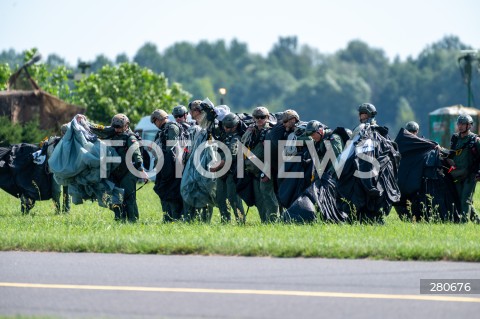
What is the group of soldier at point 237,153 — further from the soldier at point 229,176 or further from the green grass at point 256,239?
the green grass at point 256,239

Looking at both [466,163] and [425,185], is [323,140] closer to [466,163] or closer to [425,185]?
[425,185]

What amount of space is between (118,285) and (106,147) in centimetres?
729

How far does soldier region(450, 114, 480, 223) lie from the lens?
18.0 meters

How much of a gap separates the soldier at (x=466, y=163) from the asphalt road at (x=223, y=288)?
5.75 meters

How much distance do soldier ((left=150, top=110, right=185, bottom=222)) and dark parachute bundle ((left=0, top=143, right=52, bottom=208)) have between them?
3.34 m

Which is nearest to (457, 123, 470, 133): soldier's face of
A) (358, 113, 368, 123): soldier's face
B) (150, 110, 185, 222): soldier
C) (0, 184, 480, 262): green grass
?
(358, 113, 368, 123): soldier's face

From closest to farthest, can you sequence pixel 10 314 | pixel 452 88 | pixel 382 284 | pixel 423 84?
pixel 10 314 → pixel 382 284 → pixel 452 88 → pixel 423 84

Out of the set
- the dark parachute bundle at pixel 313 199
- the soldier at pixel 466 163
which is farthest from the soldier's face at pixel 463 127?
the dark parachute bundle at pixel 313 199

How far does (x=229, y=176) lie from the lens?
59.7ft

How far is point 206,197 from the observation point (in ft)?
58.8

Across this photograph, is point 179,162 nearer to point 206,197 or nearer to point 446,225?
point 206,197

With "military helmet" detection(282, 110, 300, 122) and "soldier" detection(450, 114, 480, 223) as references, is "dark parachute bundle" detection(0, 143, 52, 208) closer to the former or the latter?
"military helmet" detection(282, 110, 300, 122)

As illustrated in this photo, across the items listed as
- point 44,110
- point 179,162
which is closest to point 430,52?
point 44,110

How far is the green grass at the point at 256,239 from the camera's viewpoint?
1314 cm
